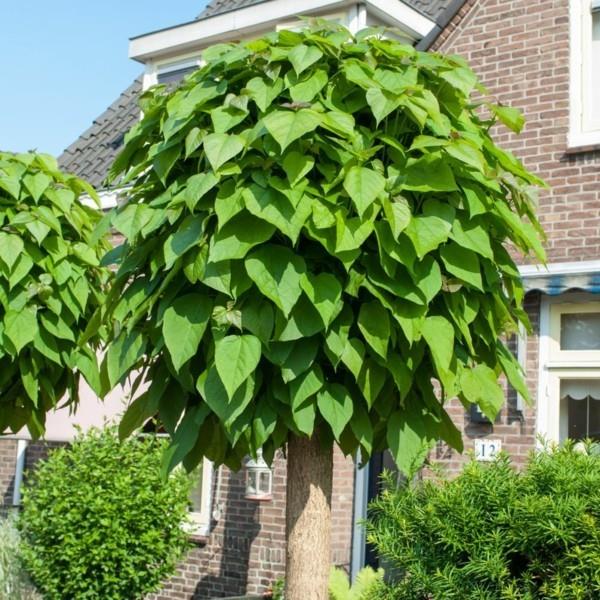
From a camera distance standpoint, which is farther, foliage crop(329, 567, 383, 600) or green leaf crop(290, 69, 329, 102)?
foliage crop(329, 567, 383, 600)

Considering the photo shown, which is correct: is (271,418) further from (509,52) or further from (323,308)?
(509,52)

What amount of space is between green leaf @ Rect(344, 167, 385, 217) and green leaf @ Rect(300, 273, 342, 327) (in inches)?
13.3

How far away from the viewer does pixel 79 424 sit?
36.1ft

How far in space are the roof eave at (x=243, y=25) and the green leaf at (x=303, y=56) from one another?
7252mm

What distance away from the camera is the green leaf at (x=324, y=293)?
16.0 ft

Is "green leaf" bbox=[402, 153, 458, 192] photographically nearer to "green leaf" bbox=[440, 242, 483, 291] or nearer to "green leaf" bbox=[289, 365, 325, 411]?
"green leaf" bbox=[440, 242, 483, 291]

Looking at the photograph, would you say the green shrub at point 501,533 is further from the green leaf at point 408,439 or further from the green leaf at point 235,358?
the green leaf at point 235,358

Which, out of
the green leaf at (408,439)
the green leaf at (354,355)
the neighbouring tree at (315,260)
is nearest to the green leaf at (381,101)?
the neighbouring tree at (315,260)

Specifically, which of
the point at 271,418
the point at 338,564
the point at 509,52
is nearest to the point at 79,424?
the point at 338,564

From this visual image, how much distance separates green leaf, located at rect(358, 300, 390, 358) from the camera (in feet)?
16.3

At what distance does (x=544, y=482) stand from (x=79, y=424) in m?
7.14

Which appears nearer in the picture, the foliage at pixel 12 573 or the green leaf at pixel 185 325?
the green leaf at pixel 185 325

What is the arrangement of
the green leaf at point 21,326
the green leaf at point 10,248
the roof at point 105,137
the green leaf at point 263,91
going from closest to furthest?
the green leaf at point 263,91
the green leaf at point 21,326
the green leaf at point 10,248
the roof at point 105,137

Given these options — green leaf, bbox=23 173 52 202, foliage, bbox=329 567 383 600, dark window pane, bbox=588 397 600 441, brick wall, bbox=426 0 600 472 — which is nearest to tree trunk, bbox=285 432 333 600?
foliage, bbox=329 567 383 600
